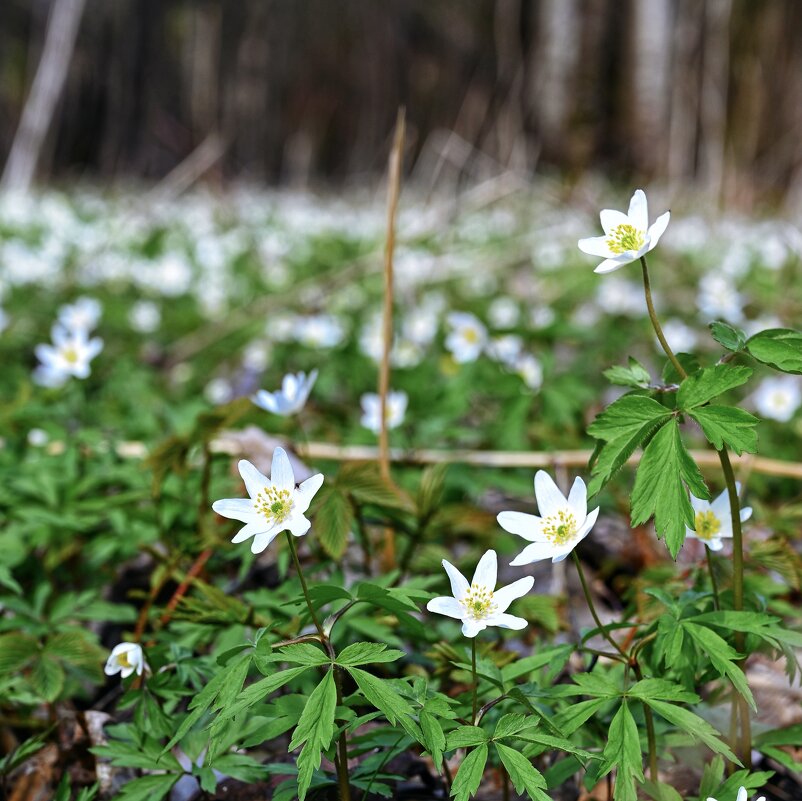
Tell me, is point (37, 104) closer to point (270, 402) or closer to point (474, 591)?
point (270, 402)

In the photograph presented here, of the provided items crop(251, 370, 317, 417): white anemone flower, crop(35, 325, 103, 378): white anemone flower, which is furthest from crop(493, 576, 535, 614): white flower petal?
crop(35, 325, 103, 378): white anemone flower

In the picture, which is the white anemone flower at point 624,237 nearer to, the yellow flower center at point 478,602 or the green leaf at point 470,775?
the yellow flower center at point 478,602

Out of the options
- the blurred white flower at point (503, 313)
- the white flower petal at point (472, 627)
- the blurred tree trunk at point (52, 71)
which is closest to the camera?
the white flower petal at point (472, 627)

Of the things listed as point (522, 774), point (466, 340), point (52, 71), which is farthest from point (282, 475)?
point (52, 71)

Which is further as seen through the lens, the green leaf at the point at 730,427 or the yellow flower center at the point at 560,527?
the yellow flower center at the point at 560,527

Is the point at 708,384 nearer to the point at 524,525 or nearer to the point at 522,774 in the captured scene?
the point at 524,525

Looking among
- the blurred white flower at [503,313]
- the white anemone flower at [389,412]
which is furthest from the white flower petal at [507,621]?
the blurred white flower at [503,313]
